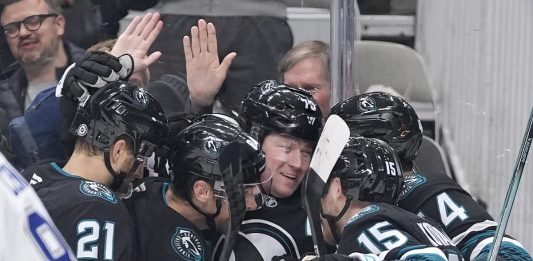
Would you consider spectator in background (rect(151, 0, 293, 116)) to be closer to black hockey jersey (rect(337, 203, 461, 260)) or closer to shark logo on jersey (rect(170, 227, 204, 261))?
shark logo on jersey (rect(170, 227, 204, 261))

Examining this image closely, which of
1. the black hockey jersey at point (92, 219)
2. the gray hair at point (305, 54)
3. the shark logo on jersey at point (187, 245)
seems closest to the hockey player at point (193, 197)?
the shark logo on jersey at point (187, 245)

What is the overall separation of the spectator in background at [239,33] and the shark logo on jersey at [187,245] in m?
0.89

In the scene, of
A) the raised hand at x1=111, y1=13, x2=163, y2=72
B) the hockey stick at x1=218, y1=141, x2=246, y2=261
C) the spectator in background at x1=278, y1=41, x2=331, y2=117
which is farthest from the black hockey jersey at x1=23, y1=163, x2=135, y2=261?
the spectator in background at x1=278, y1=41, x2=331, y2=117

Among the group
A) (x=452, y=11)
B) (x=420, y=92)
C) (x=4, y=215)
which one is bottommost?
(x=420, y=92)

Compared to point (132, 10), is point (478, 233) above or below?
below

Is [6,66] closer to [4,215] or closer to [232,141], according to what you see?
[232,141]

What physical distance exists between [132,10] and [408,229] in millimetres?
1461

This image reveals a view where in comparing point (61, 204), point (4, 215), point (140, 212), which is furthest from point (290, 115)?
point (4, 215)

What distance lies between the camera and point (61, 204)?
2.33m

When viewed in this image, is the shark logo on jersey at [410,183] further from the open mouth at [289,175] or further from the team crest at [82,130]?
the team crest at [82,130]

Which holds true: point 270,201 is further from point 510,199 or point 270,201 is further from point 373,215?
point 510,199

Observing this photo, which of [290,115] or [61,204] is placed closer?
[61,204]

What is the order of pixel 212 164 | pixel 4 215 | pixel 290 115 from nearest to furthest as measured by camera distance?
pixel 4 215
pixel 212 164
pixel 290 115

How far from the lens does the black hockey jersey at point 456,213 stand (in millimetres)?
2395
